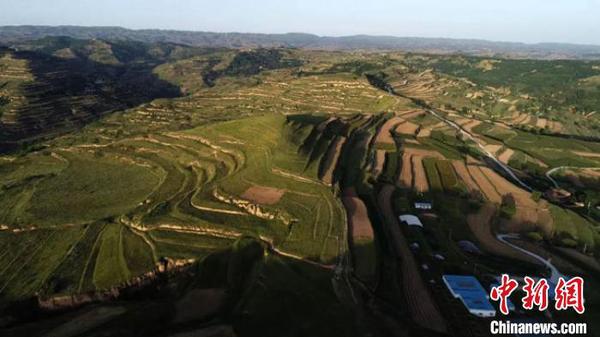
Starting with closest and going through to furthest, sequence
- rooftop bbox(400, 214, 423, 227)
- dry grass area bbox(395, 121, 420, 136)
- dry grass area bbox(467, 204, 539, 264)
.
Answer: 1. dry grass area bbox(467, 204, 539, 264)
2. rooftop bbox(400, 214, 423, 227)
3. dry grass area bbox(395, 121, 420, 136)

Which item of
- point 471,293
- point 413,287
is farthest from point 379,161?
point 471,293

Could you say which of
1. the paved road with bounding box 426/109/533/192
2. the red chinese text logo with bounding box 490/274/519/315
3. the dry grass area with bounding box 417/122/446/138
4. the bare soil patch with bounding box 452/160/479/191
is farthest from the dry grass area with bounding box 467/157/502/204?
the red chinese text logo with bounding box 490/274/519/315

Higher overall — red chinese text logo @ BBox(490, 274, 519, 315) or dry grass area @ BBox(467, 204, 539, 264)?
red chinese text logo @ BBox(490, 274, 519, 315)

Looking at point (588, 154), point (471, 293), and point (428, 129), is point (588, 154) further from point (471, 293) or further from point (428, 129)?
point (471, 293)

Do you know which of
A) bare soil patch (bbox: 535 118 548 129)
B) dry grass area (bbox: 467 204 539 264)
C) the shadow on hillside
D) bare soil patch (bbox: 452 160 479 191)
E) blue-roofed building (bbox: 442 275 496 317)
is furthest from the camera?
bare soil patch (bbox: 535 118 548 129)

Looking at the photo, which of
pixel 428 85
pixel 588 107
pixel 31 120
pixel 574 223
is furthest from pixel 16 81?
pixel 588 107

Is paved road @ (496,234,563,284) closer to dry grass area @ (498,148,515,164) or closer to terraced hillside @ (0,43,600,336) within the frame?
terraced hillside @ (0,43,600,336)

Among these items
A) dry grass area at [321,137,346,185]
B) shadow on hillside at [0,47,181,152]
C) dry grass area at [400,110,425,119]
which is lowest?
shadow on hillside at [0,47,181,152]

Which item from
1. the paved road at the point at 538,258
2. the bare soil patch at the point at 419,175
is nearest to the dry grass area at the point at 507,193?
the paved road at the point at 538,258
